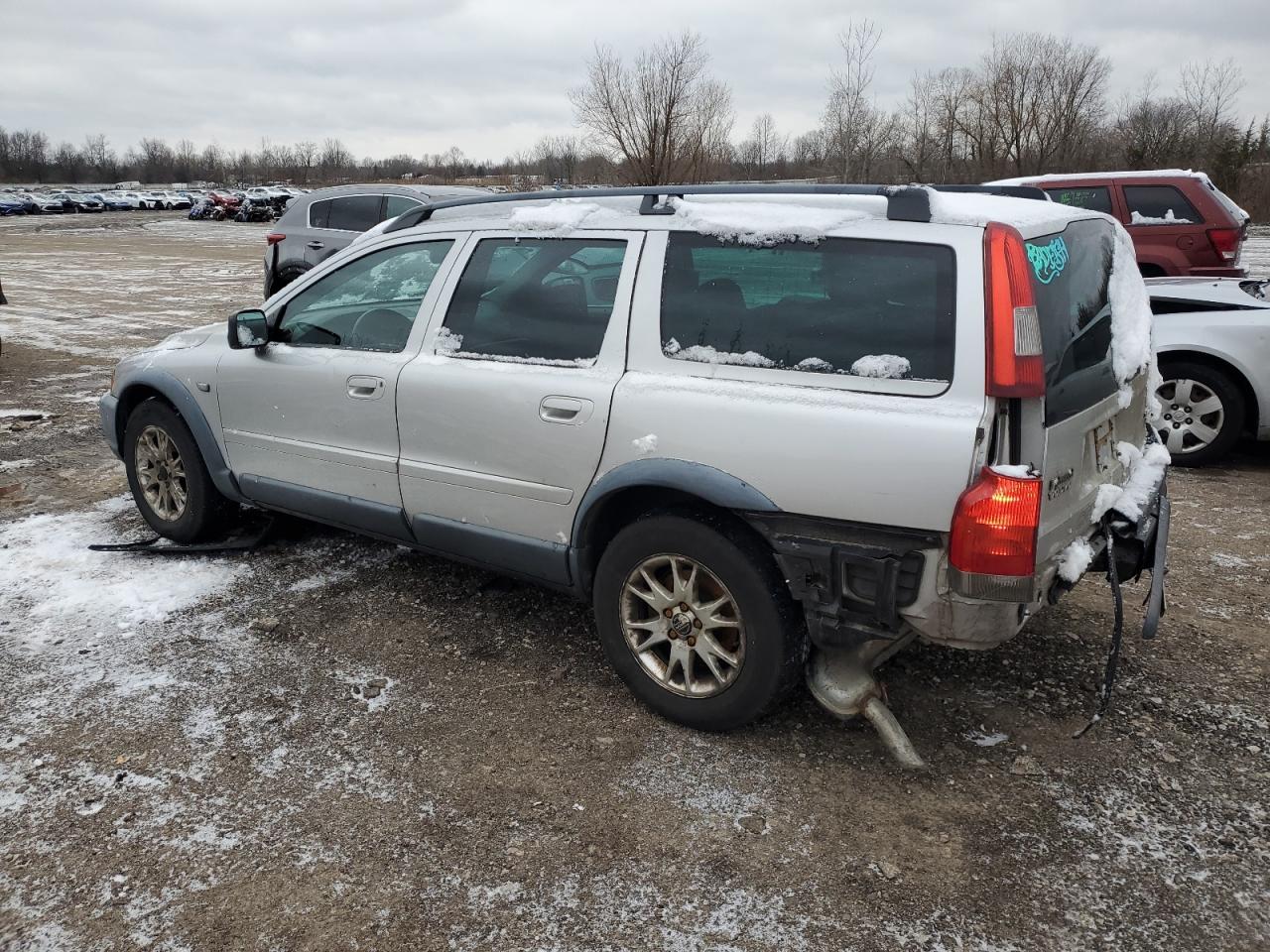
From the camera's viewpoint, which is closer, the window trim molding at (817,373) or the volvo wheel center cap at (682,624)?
the window trim molding at (817,373)

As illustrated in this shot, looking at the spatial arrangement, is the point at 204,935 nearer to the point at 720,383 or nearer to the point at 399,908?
the point at 399,908

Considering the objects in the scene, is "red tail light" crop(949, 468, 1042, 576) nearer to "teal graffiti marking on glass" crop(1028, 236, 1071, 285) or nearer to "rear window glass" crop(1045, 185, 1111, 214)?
"teal graffiti marking on glass" crop(1028, 236, 1071, 285)

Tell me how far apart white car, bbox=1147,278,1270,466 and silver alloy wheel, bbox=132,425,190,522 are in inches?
228

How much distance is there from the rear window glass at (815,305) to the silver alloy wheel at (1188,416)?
4302 mm

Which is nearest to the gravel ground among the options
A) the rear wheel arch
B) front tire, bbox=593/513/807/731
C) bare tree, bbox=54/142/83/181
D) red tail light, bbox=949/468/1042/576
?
front tire, bbox=593/513/807/731

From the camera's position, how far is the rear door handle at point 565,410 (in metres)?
3.26

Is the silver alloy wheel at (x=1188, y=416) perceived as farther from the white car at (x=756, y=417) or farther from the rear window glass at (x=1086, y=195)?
the rear window glass at (x=1086, y=195)

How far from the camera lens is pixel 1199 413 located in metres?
6.20

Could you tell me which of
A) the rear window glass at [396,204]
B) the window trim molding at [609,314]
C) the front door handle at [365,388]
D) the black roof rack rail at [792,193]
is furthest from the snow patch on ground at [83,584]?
the rear window glass at [396,204]

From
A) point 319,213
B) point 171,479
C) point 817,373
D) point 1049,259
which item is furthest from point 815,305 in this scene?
point 319,213

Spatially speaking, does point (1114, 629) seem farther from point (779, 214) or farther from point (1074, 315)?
point (779, 214)

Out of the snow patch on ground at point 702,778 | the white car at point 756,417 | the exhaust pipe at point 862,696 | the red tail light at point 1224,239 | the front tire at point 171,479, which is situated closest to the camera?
the white car at point 756,417

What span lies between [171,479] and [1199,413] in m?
6.20

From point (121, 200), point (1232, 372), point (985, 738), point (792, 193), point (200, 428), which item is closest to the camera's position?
point (792, 193)
